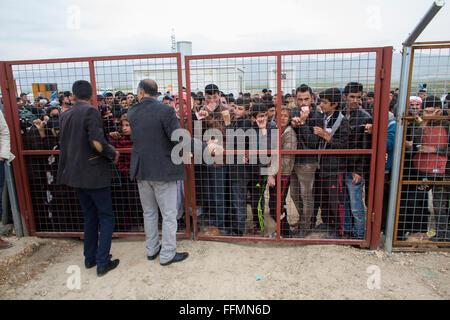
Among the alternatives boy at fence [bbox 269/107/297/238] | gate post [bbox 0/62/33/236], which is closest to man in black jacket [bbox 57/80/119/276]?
gate post [bbox 0/62/33/236]

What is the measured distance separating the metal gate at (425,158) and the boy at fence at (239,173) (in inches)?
77.1

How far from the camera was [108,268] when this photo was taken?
11.8 feet

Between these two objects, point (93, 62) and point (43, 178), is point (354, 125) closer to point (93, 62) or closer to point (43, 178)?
point (93, 62)

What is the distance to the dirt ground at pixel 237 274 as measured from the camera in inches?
124

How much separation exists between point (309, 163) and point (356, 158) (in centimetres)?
59

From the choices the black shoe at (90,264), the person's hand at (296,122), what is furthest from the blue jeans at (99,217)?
the person's hand at (296,122)

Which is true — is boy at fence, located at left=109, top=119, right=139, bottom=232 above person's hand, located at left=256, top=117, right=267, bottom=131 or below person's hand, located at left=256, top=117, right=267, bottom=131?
below

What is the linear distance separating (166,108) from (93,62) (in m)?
1.41

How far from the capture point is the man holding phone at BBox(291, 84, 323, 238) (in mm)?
3811

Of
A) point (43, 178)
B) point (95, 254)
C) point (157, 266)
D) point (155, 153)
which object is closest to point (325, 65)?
point (155, 153)

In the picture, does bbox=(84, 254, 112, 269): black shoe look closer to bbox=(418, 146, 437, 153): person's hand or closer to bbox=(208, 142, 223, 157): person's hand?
bbox=(208, 142, 223, 157): person's hand

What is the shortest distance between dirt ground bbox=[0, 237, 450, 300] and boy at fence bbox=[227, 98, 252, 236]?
1.15ft

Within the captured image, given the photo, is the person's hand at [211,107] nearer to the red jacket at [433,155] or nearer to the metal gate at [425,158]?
the metal gate at [425,158]

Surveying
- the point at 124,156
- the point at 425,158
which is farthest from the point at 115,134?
the point at 425,158
